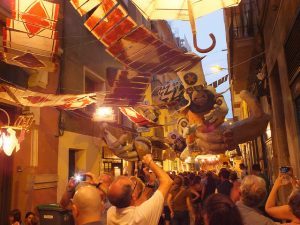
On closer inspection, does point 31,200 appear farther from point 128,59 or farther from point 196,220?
point 128,59

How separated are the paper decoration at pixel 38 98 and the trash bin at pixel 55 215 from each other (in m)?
2.48

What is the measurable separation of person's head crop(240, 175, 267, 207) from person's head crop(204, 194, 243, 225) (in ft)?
3.17

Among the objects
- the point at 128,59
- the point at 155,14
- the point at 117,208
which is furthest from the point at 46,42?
the point at 117,208

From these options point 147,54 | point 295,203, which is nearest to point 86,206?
point 295,203

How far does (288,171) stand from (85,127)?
10.7 metres

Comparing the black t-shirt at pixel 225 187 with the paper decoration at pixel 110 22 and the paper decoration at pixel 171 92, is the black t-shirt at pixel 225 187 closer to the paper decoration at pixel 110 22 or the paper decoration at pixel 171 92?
the paper decoration at pixel 171 92

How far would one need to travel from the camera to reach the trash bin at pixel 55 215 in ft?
20.2

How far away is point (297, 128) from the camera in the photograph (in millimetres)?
6887

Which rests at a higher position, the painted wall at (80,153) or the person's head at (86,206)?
the painted wall at (80,153)

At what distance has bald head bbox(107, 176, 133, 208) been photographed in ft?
11.4

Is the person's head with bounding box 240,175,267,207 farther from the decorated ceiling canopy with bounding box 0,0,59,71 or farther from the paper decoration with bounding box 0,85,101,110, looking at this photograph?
the paper decoration with bounding box 0,85,101,110

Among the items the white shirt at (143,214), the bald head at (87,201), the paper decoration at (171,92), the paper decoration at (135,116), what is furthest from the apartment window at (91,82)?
the bald head at (87,201)

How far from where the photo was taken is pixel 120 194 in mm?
3471

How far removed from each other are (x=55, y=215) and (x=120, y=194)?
10.9ft
